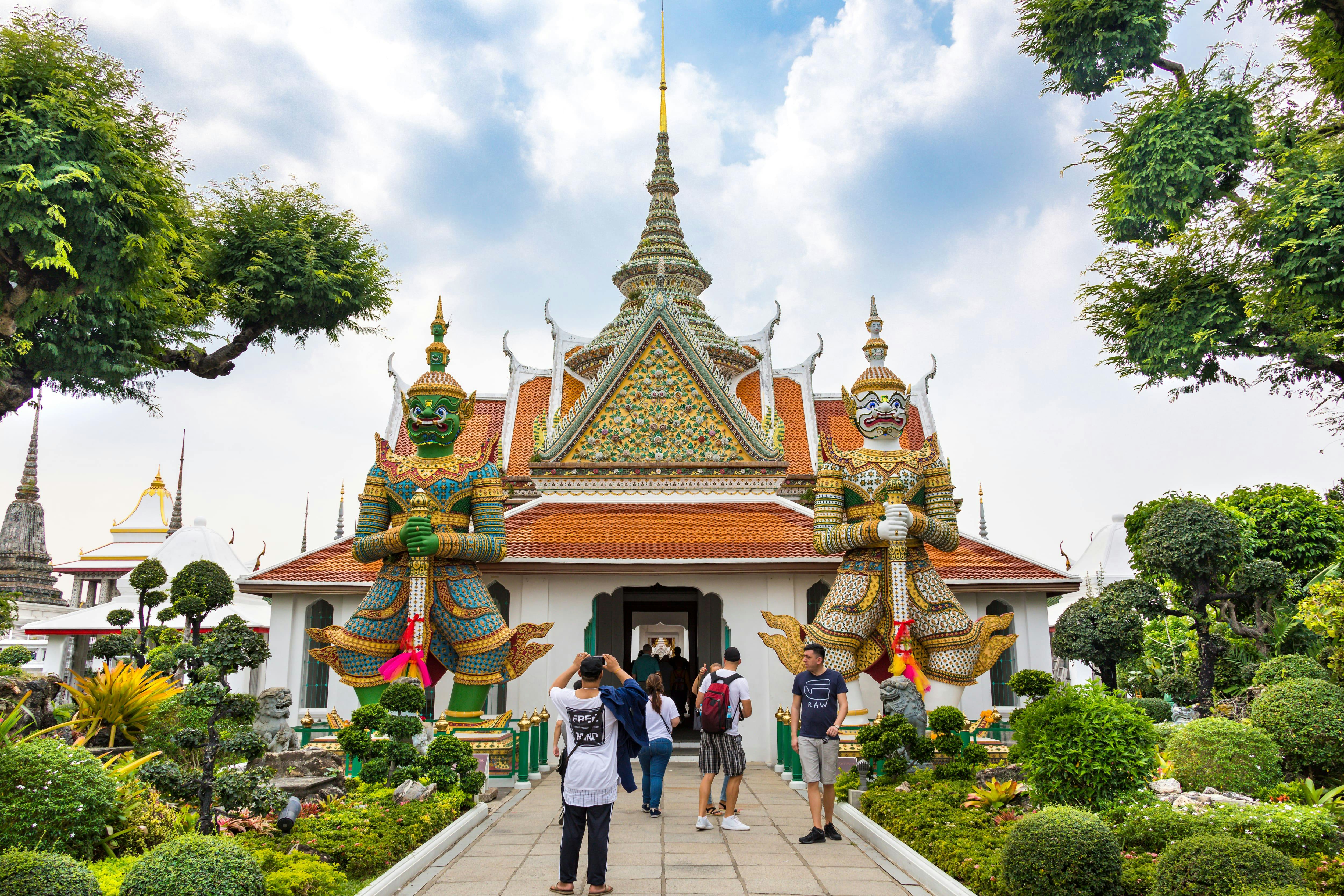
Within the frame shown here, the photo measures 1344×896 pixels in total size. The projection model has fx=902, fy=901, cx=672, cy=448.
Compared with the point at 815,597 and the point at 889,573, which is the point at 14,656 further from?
the point at 889,573

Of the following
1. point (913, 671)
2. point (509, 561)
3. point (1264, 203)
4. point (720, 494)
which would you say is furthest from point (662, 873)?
point (1264, 203)

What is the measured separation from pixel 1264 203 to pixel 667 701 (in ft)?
30.0

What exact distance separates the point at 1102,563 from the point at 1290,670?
15.1 meters

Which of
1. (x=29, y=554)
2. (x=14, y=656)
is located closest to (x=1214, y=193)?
(x=14, y=656)

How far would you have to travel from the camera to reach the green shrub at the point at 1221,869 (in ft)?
13.2

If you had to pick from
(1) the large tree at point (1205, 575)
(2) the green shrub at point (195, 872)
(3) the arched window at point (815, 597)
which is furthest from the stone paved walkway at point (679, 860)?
(1) the large tree at point (1205, 575)

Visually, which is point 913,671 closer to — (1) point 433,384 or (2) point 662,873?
(2) point 662,873

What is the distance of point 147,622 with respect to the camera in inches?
649

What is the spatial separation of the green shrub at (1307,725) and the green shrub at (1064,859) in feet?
11.6

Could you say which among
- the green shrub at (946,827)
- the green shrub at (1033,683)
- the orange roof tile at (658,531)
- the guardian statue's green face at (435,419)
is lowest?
the green shrub at (946,827)

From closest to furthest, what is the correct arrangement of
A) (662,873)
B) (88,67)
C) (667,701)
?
(662,873) < (667,701) < (88,67)

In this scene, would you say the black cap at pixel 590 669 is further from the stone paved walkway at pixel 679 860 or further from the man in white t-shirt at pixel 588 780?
the stone paved walkway at pixel 679 860

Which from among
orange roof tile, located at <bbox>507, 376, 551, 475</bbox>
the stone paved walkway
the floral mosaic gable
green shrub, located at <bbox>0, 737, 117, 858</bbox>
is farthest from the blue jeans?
orange roof tile, located at <bbox>507, 376, 551, 475</bbox>

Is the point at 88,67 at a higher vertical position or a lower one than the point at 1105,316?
higher
